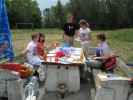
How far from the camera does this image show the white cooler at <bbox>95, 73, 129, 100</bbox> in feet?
→ 34.1

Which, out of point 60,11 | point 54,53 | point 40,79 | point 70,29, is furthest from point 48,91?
point 60,11

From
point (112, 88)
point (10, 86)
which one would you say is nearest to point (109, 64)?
point (112, 88)

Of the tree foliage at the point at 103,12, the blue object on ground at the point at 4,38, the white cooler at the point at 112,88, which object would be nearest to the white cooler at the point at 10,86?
the white cooler at the point at 112,88

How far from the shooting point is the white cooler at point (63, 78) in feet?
44.7

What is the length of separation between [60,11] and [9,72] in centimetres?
7578

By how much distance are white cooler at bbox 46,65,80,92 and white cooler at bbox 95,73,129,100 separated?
10.3ft

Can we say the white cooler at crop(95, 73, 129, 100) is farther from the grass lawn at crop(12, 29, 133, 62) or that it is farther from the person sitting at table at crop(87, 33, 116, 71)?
the grass lawn at crop(12, 29, 133, 62)

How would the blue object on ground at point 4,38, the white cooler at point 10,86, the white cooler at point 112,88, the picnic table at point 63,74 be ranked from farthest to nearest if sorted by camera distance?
the blue object on ground at point 4,38, the picnic table at point 63,74, the white cooler at point 10,86, the white cooler at point 112,88

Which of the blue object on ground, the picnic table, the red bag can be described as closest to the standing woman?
the blue object on ground

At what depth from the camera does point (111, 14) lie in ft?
258

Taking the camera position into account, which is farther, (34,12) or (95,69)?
(34,12)

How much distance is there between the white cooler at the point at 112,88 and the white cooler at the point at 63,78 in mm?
3134

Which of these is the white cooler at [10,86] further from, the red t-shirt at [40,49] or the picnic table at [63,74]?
the red t-shirt at [40,49]

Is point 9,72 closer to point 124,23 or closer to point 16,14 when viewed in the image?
point 124,23
